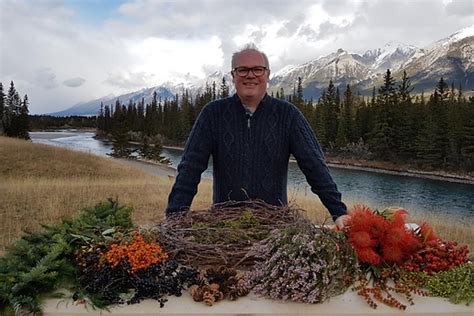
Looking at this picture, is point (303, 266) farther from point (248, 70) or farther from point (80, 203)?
point (80, 203)

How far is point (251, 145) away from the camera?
2975 millimetres

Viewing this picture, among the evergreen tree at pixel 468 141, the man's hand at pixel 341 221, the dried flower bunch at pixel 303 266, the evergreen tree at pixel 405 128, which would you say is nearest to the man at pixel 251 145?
the man's hand at pixel 341 221

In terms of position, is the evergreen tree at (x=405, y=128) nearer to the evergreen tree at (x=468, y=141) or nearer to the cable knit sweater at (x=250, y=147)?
the evergreen tree at (x=468, y=141)

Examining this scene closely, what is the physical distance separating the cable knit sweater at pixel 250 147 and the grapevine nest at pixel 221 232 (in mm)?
381

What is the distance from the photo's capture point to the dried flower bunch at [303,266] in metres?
1.96

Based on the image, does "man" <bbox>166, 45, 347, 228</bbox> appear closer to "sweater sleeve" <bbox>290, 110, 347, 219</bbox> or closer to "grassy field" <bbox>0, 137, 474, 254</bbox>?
"sweater sleeve" <bbox>290, 110, 347, 219</bbox>

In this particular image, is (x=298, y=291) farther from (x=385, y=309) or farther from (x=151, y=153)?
(x=151, y=153)

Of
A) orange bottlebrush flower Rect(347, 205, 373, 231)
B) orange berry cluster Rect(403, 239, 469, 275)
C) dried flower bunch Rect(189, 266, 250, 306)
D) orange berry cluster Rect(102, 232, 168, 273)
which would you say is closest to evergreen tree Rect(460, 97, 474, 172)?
orange berry cluster Rect(403, 239, 469, 275)

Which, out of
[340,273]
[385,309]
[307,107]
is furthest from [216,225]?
[307,107]

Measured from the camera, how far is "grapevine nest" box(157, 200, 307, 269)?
2285 millimetres

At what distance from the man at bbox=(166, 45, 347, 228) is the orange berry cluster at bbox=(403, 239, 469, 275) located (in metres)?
0.73

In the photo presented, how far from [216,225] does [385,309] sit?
94cm

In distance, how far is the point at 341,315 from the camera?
1925 mm

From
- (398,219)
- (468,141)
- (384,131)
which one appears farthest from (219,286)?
(384,131)
